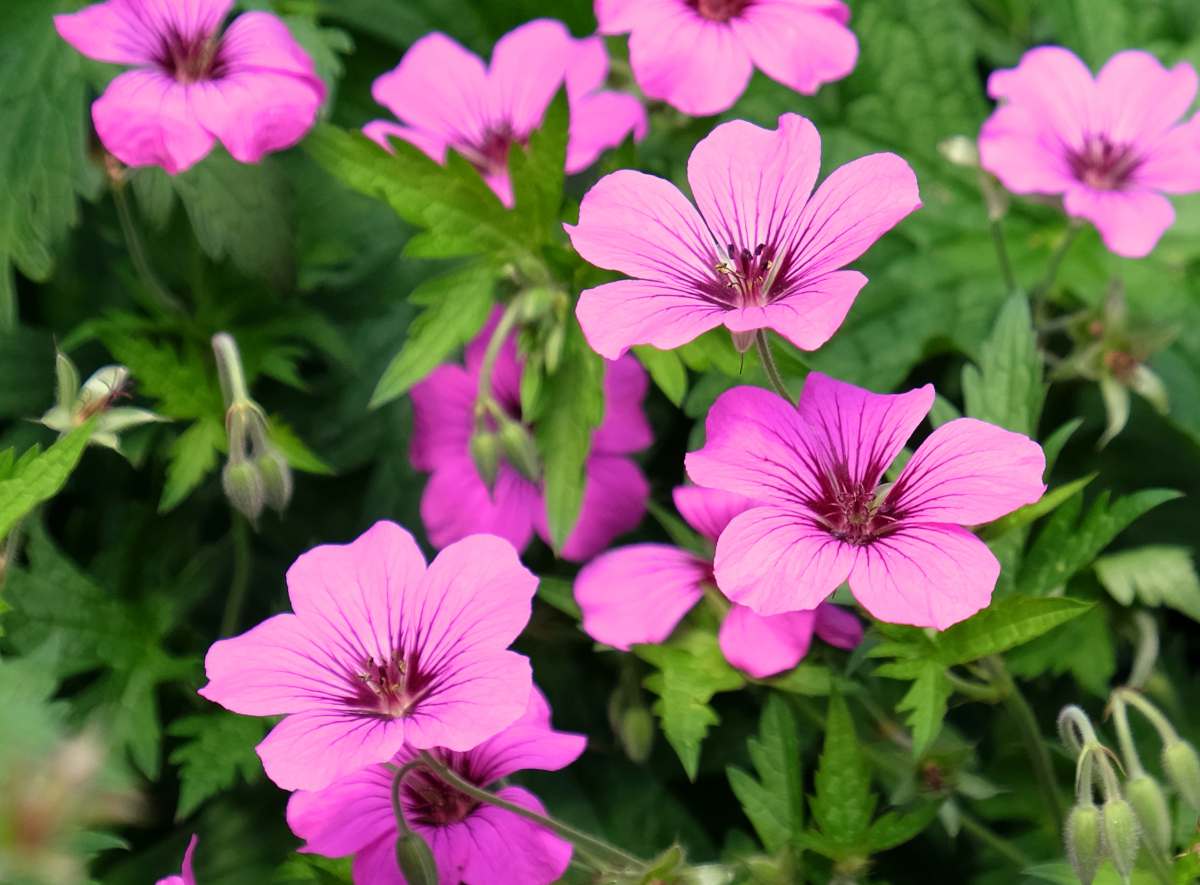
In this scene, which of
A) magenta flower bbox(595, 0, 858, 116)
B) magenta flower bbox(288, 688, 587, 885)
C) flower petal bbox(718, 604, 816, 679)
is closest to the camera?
magenta flower bbox(288, 688, 587, 885)

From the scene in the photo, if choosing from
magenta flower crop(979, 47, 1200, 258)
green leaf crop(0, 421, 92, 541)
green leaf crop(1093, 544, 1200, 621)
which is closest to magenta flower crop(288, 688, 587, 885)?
green leaf crop(0, 421, 92, 541)

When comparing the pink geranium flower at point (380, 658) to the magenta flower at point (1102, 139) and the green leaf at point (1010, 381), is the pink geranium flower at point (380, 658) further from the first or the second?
the magenta flower at point (1102, 139)

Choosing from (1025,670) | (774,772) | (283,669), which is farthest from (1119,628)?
(283,669)

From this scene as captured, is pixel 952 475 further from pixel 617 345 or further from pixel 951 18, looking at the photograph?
pixel 951 18

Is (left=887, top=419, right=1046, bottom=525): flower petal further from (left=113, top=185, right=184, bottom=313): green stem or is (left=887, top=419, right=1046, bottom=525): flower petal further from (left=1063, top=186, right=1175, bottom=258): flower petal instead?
(left=113, top=185, right=184, bottom=313): green stem

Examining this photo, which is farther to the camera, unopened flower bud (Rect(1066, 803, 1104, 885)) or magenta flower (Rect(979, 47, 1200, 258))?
magenta flower (Rect(979, 47, 1200, 258))

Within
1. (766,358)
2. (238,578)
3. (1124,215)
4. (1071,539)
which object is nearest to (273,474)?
(238,578)
